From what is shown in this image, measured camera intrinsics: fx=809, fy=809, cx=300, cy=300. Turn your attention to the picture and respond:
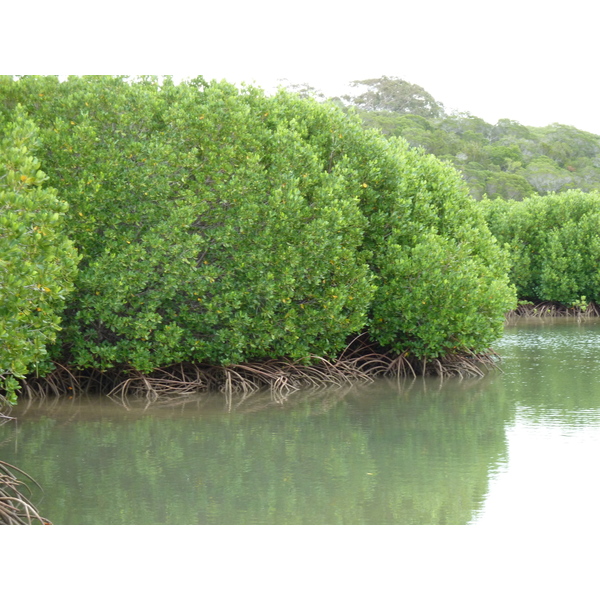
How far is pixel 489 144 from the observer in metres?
62.4

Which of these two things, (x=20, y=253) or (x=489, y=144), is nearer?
(x=20, y=253)

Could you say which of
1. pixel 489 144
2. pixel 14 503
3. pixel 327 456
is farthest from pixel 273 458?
pixel 489 144

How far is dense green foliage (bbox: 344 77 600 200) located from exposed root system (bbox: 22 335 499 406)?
36.6 meters

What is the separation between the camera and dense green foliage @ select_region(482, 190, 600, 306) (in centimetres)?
2288

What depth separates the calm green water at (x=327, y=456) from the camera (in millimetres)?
6148

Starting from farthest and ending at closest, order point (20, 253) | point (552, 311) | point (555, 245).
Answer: point (552, 311) < point (555, 245) < point (20, 253)

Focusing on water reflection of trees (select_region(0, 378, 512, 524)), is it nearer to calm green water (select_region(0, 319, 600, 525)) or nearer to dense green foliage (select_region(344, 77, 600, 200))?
calm green water (select_region(0, 319, 600, 525))

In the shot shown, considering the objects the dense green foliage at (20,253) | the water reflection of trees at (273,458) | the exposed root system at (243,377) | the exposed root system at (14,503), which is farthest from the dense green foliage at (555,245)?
the exposed root system at (14,503)

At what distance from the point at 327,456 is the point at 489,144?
5810cm

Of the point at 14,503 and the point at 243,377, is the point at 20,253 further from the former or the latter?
the point at 243,377

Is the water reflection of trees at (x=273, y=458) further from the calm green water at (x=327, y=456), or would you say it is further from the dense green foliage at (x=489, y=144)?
the dense green foliage at (x=489, y=144)

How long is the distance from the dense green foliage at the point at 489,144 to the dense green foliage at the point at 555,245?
2467 cm

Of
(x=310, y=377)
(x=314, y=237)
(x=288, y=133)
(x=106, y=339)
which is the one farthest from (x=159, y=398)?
(x=288, y=133)

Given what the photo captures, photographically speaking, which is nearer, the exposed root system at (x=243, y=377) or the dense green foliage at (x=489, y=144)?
the exposed root system at (x=243, y=377)
